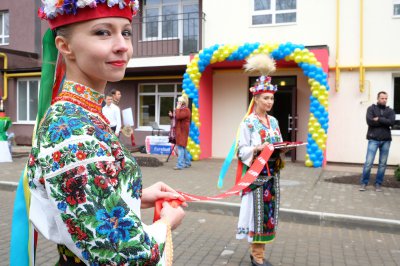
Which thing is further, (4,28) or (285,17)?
(4,28)

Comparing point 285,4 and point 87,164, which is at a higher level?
point 285,4

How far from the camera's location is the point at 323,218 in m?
5.81

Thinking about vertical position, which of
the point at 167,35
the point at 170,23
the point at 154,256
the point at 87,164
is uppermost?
the point at 170,23

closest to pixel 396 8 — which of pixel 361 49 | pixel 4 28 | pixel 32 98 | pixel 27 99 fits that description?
pixel 361 49

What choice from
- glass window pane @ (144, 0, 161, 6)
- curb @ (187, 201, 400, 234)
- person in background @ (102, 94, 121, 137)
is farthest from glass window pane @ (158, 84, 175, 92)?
curb @ (187, 201, 400, 234)

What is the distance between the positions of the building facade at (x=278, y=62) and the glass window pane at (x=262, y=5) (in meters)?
0.03

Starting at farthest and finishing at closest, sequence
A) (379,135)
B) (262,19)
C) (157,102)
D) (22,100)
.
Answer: (22,100), (157,102), (262,19), (379,135)

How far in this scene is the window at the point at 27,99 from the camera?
17266 millimetres

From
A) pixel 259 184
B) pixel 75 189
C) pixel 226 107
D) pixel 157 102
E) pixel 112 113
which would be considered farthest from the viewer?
pixel 157 102

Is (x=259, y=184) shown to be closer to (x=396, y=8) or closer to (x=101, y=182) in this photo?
(x=101, y=182)

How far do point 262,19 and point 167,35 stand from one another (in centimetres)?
389

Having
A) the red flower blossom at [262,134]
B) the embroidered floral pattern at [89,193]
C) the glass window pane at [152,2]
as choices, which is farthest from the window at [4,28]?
the embroidered floral pattern at [89,193]

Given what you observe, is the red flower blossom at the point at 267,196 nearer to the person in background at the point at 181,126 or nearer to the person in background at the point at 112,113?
the person in background at the point at 112,113

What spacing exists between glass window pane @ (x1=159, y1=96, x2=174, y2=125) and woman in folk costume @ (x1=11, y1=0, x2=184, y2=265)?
538 inches
